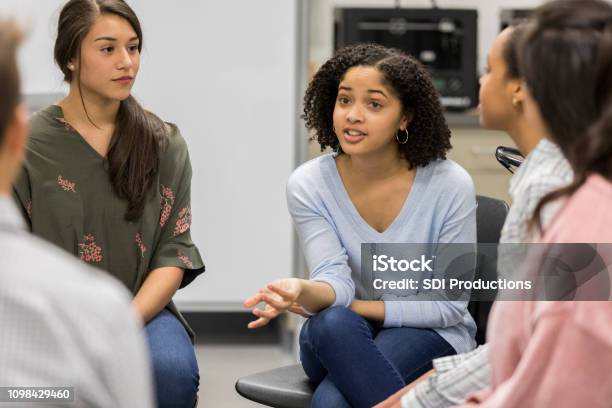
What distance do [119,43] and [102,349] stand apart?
1.32 m

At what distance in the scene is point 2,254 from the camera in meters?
0.89

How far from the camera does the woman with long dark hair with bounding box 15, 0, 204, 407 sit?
208cm

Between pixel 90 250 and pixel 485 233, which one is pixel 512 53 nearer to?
pixel 485 233

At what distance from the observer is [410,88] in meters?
2.14

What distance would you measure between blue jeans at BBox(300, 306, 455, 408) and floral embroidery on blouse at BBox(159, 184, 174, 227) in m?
0.42

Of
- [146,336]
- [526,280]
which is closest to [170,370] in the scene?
[146,336]

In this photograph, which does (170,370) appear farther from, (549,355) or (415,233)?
(549,355)

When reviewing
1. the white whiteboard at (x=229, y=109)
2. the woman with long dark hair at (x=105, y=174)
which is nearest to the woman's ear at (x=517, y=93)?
the woman with long dark hair at (x=105, y=174)

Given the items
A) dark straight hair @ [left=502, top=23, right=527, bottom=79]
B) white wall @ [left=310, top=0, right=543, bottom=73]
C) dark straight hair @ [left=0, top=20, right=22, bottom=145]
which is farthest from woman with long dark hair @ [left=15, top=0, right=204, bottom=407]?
white wall @ [left=310, top=0, right=543, bottom=73]

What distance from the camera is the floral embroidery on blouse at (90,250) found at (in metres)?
2.10

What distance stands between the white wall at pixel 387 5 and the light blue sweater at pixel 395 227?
2.02 m

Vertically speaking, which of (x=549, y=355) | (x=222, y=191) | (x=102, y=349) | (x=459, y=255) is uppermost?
(x=102, y=349)

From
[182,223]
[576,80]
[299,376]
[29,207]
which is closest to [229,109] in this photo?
[182,223]

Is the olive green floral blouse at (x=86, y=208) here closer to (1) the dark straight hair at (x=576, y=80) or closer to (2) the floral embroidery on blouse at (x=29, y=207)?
(2) the floral embroidery on blouse at (x=29, y=207)
